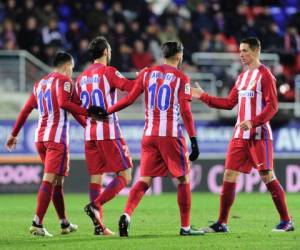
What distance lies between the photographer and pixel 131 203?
10180 millimetres

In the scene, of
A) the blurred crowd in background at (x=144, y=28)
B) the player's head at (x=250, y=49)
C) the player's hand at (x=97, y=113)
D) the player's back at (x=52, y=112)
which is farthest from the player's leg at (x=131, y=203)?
the blurred crowd in background at (x=144, y=28)

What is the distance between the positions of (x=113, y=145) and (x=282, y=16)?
13920mm

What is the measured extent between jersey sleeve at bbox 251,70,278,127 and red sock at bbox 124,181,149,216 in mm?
1369

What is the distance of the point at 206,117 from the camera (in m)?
20.3

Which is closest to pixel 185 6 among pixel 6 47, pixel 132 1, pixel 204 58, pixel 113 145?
pixel 132 1

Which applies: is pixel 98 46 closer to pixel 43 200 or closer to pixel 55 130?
pixel 55 130

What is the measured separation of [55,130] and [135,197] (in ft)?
4.24

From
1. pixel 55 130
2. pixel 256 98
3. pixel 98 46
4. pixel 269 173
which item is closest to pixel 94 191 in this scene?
pixel 55 130

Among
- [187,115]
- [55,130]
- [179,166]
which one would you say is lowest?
[179,166]

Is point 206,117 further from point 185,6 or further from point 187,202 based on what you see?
point 187,202

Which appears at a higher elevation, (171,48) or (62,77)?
(171,48)

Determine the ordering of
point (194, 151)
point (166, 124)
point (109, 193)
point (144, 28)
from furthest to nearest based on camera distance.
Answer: point (144, 28), point (109, 193), point (166, 124), point (194, 151)

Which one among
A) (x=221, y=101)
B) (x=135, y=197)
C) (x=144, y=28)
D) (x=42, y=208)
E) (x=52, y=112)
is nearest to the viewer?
(x=135, y=197)

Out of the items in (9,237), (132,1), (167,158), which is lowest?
(9,237)
